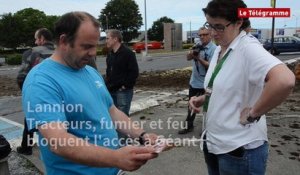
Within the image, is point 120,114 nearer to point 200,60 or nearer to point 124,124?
point 124,124

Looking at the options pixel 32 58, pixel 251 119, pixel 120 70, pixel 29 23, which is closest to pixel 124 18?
pixel 29 23

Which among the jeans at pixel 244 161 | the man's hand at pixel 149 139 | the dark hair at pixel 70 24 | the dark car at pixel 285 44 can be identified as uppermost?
the dark hair at pixel 70 24

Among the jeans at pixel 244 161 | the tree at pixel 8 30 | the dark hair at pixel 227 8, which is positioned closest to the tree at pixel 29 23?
the tree at pixel 8 30

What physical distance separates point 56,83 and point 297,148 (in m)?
5.14

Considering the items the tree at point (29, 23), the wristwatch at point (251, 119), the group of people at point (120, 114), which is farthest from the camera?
the tree at point (29, 23)

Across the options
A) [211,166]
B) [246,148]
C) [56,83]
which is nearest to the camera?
[56,83]

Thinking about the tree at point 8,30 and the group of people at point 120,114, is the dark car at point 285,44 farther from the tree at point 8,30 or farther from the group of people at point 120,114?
the tree at point 8,30

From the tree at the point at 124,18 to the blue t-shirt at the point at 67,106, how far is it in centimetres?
8767

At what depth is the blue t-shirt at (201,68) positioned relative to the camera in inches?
280

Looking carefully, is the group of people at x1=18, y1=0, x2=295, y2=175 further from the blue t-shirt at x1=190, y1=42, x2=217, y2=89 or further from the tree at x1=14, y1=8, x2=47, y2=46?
the tree at x1=14, y1=8, x2=47, y2=46

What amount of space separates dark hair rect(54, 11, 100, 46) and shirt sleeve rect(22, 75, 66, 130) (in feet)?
0.86

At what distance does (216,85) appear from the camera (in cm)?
267

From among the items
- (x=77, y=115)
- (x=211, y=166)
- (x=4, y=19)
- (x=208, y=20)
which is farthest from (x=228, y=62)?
(x=4, y=19)

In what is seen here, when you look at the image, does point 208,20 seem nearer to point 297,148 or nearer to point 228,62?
point 228,62
